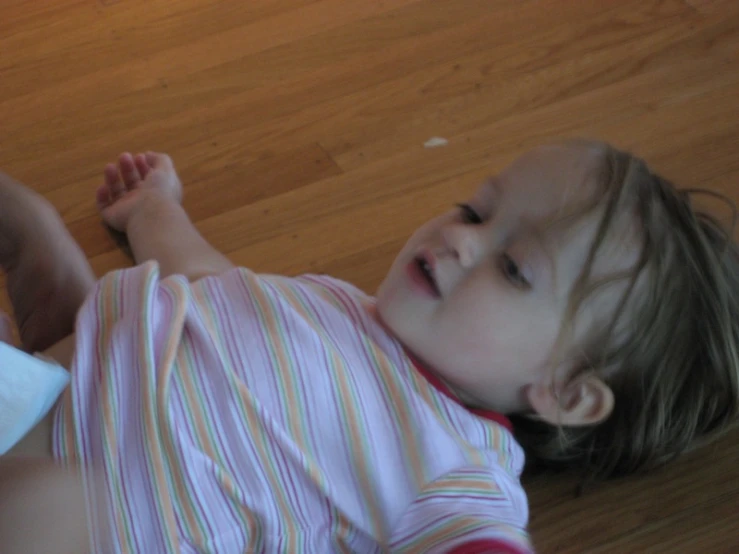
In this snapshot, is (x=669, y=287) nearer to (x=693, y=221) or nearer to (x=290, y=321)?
(x=693, y=221)

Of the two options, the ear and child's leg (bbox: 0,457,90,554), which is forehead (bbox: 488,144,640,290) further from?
child's leg (bbox: 0,457,90,554)

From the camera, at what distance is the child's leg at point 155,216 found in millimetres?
882

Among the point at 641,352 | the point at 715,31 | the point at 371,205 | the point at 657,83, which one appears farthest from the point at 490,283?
the point at 715,31

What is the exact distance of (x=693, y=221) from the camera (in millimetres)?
731

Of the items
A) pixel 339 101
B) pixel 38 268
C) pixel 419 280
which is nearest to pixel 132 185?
pixel 38 268

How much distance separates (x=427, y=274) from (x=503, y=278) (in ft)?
0.22

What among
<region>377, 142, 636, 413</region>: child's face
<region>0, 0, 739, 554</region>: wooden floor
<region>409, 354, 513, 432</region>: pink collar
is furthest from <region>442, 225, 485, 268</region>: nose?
<region>0, 0, 739, 554</region>: wooden floor

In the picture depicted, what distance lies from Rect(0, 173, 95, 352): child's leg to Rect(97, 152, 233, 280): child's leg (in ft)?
0.21

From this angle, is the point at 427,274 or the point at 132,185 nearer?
the point at 427,274

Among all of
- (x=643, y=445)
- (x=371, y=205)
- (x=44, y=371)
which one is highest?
(x=44, y=371)

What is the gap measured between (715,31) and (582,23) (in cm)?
17

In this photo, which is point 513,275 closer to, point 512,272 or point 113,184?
point 512,272

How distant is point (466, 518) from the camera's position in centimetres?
69

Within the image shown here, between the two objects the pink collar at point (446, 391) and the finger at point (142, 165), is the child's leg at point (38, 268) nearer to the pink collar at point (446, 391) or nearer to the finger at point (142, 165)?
the finger at point (142, 165)
